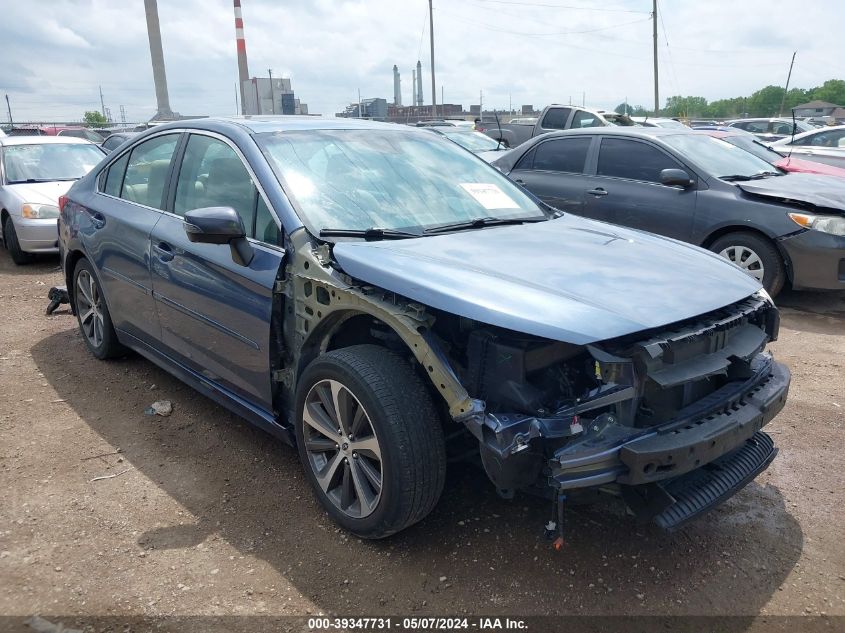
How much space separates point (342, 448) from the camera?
279 cm

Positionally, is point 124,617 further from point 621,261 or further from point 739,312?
point 739,312

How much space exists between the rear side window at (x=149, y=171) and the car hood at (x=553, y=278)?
64.8 inches

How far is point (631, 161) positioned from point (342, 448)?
204 inches

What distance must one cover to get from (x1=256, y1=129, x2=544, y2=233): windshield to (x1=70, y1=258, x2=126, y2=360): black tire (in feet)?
6.65

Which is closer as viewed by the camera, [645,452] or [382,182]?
[645,452]

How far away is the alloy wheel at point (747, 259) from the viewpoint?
5.95 meters

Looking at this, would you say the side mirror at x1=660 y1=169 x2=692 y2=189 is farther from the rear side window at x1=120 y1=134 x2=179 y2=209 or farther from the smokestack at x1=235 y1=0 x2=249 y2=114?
the smokestack at x1=235 y1=0 x2=249 y2=114

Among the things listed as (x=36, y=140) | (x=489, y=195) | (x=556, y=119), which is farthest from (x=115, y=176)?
(x=556, y=119)

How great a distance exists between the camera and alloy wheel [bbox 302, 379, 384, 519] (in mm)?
2678

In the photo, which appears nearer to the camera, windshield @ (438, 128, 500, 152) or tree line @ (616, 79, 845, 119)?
windshield @ (438, 128, 500, 152)

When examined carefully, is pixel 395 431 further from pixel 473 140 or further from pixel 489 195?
pixel 473 140

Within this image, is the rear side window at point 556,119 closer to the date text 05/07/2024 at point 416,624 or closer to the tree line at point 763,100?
the date text 05/07/2024 at point 416,624

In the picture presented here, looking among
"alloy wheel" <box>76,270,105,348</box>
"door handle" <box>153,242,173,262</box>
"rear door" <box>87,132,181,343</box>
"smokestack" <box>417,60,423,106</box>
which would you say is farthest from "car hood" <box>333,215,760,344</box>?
"smokestack" <box>417,60,423,106</box>

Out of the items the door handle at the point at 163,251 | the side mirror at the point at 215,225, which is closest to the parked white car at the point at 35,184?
the door handle at the point at 163,251
